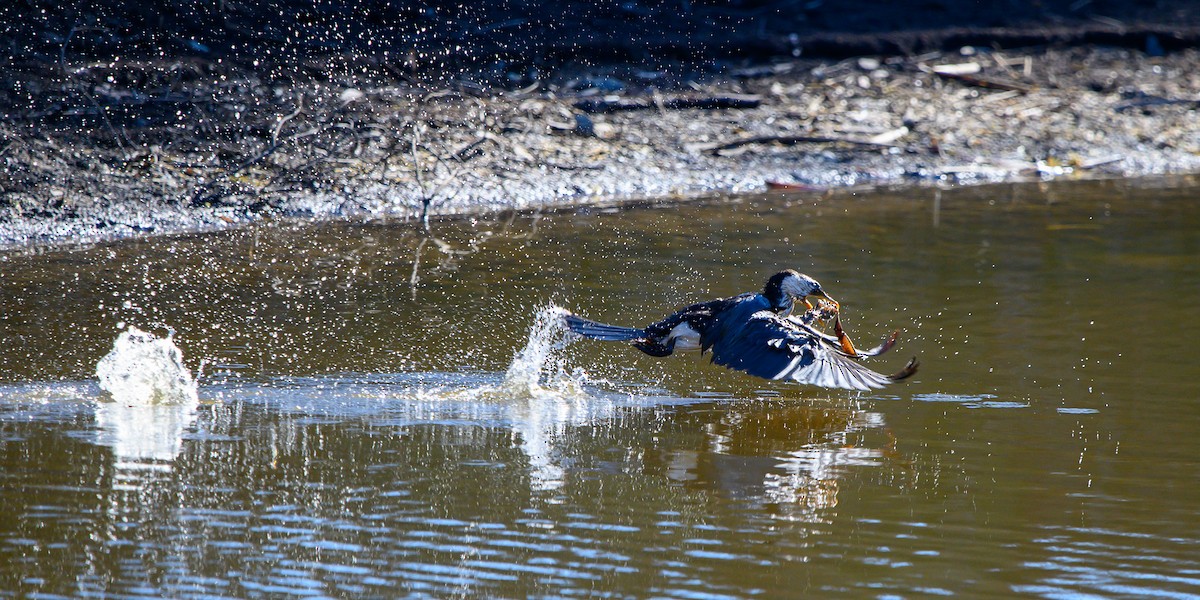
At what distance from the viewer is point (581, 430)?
5.71 metres

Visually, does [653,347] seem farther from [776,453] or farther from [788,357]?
[776,453]

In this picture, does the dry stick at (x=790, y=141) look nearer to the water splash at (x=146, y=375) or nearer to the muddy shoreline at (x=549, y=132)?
the muddy shoreline at (x=549, y=132)

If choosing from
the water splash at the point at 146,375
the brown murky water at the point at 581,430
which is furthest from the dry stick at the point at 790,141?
the water splash at the point at 146,375

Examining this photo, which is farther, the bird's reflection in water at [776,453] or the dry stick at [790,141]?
the dry stick at [790,141]

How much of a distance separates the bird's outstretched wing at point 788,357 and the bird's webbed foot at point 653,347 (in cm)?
40

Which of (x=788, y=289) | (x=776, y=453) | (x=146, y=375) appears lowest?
(x=776, y=453)

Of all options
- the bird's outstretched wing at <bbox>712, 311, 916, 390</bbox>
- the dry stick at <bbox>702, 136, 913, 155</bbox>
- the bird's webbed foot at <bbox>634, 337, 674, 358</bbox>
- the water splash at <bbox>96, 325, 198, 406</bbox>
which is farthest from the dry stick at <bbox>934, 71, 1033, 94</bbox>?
the water splash at <bbox>96, 325, 198, 406</bbox>

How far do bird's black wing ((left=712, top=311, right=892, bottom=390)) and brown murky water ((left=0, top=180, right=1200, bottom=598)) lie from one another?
0.24 metres

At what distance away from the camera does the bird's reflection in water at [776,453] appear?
498cm

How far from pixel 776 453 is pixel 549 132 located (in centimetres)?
697

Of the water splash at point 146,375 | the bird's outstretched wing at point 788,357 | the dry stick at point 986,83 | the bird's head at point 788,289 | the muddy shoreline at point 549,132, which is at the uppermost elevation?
the dry stick at point 986,83

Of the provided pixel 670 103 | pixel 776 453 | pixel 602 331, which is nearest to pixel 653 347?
pixel 602 331

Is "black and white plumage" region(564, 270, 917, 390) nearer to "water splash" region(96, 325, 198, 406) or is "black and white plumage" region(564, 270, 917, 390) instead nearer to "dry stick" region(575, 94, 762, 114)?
"water splash" region(96, 325, 198, 406)

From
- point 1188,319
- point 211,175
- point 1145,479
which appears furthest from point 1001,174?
point 1145,479
